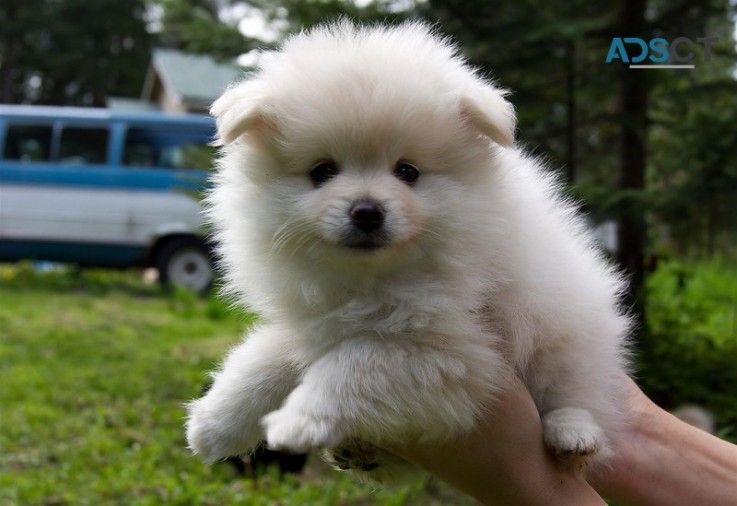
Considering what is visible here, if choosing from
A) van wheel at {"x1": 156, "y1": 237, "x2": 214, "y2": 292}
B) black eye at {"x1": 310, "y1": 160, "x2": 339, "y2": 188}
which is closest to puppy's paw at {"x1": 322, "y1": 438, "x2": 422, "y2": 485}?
black eye at {"x1": 310, "y1": 160, "x2": 339, "y2": 188}

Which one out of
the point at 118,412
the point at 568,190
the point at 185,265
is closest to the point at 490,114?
the point at 568,190

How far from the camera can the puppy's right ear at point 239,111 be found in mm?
2006

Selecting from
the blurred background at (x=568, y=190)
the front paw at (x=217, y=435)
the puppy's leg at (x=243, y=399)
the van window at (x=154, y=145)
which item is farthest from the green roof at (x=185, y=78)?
the front paw at (x=217, y=435)

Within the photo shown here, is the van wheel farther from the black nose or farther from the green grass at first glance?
the black nose

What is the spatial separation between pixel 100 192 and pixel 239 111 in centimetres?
1017

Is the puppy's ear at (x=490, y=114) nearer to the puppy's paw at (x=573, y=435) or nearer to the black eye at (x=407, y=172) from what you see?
the black eye at (x=407, y=172)

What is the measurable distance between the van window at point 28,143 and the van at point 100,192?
0.7 inches

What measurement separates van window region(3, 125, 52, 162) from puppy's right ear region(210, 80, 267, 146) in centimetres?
1125

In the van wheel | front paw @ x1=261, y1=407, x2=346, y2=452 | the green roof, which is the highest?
the green roof

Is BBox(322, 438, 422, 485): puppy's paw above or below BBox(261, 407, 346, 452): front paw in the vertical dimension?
below

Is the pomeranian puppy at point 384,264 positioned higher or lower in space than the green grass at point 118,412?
higher

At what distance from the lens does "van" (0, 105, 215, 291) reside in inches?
444

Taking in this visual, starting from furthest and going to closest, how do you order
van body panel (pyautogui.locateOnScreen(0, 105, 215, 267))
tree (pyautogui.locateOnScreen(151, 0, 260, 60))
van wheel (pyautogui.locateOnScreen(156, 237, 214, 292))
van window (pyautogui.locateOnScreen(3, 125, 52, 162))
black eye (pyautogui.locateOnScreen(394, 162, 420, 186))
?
van window (pyautogui.locateOnScreen(3, 125, 52, 162)) → van wheel (pyautogui.locateOnScreen(156, 237, 214, 292)) → van body panel (pyautogui.locateOnScreen(0, 105, 215, 267)) → tree (pyautogui.locateOnScreen(151, 0, 260, 60)) → black eye (pyautogui.locateOnScreen(394, 162, 420, 186))

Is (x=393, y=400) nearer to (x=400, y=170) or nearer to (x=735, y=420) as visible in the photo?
(x=400, y=170)
